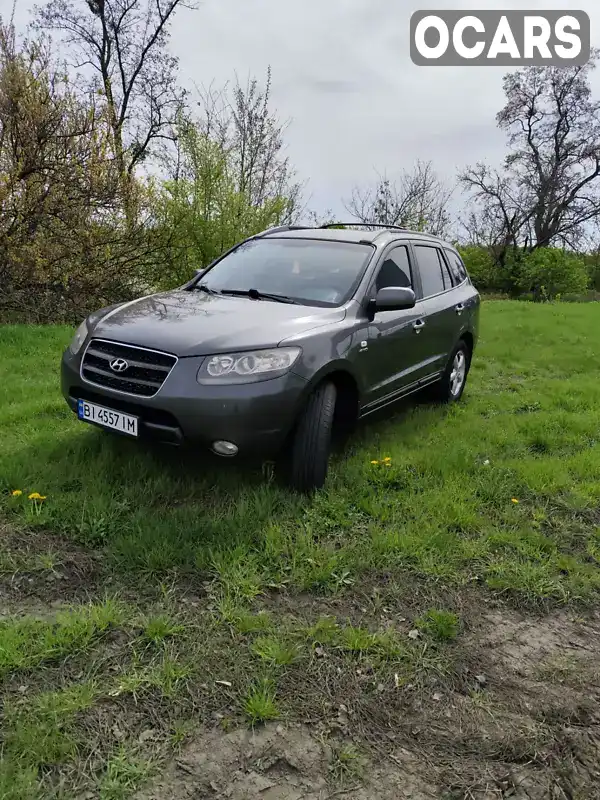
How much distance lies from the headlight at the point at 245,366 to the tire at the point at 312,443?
1.11 feet

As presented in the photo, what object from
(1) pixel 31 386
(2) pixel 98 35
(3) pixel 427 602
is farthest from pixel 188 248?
(2) pixel 98 35

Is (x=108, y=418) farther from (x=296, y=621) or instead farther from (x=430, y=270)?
(x=430, y=270)

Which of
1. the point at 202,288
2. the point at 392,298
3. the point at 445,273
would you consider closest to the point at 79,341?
the point at 202,288

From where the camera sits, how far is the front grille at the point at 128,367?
3.19m

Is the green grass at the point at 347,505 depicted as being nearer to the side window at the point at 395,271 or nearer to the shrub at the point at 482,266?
the side window at the point at 395,271

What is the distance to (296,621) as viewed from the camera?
2.49 m

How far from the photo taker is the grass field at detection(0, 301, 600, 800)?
6.06 feet

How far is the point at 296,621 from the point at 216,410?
1.15 metres

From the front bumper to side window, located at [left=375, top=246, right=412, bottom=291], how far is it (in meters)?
1.49

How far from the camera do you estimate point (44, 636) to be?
2.26m

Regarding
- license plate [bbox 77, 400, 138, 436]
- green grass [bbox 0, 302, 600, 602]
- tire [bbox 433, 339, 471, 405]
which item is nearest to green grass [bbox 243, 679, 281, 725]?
green grass [bbox 0, 302, 600, 602]

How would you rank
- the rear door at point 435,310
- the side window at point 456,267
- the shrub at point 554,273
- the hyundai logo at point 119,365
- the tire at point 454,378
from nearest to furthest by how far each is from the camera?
the hyundai logo at point 119,365 → the rear door at point 435,310 → the tire at point 454,378 → the side window at point 456,267 → the shrub at point 554,273

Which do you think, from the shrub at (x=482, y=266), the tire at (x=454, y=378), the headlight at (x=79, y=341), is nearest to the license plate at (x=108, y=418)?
the headlight at (x=79, y=341)

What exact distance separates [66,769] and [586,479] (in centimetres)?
361
